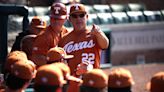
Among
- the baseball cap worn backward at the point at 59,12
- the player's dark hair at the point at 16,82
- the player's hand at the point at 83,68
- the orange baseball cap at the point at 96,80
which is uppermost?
the baseball cap worn backward at the point at 59,12

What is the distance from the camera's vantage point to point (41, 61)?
4.53 m

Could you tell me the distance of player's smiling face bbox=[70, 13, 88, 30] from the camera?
14.7ft

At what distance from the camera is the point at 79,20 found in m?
4.48

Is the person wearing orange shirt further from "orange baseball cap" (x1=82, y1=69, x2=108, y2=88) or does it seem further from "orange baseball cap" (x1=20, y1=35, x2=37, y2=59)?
"orange baseball cap" (x1=82, y1=69, x2=108, y2=88)

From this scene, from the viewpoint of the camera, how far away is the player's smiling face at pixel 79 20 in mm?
4469

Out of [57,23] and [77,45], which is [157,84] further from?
[57,23]

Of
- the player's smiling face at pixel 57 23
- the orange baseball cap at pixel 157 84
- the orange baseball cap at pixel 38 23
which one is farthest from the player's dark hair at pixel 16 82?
the orange baseball cap at pixel 38 23

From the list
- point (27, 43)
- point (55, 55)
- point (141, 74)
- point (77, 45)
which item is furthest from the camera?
point (141, 74)

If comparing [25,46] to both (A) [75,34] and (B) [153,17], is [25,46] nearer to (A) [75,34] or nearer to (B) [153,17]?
(A) [75,34]

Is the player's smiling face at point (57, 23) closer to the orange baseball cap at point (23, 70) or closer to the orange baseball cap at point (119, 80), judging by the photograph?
the orange baseball cap at point (23, 70)

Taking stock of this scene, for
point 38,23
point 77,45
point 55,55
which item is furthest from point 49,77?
point 38,23

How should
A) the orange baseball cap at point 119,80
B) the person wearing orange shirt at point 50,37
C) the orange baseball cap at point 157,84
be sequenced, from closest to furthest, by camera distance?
the orange baseball cap at point 157,84
the orange baseball cap at point 119,80
the person wearing orange shirt at point 50,37

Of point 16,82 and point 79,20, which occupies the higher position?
point 79,20

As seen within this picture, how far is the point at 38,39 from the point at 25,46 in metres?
0.28
